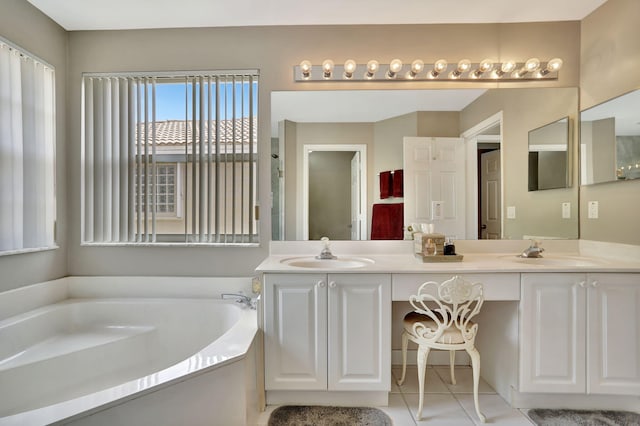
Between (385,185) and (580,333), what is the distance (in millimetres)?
1418

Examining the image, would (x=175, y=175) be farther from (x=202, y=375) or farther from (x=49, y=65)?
(x=202, y=375)

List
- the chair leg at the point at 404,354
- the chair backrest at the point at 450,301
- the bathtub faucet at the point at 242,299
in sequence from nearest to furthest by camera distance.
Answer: the chair backrest at the point at 450,301
the chair leg at the point at 404,354
the bathtub faucet at the point at 242,299

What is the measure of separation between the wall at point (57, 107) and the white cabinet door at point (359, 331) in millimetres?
1981

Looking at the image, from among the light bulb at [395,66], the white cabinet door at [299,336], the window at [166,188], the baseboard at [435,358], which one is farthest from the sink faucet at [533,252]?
the window at [166,188]

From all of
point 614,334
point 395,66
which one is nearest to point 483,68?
point 395,66

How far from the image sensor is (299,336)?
70.3 inches

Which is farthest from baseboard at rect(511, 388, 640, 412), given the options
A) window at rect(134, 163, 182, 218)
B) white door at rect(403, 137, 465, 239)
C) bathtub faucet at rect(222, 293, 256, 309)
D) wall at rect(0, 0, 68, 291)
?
wall at rect(0, 0, 68, 291)

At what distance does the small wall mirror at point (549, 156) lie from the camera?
2.26m

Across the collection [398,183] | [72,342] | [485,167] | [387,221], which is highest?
[485,167]

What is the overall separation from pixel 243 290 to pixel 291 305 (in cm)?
66

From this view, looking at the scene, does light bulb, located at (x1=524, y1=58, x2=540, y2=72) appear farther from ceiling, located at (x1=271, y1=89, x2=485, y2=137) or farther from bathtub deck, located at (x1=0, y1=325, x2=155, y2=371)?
bathtub deck, located at (x1=0, y1=325, x2=155, y2=371)

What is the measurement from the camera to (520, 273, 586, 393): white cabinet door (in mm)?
1766

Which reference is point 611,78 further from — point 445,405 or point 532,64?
point 445,405

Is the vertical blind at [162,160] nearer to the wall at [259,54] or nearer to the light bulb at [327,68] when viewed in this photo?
the wall at [259,54]
